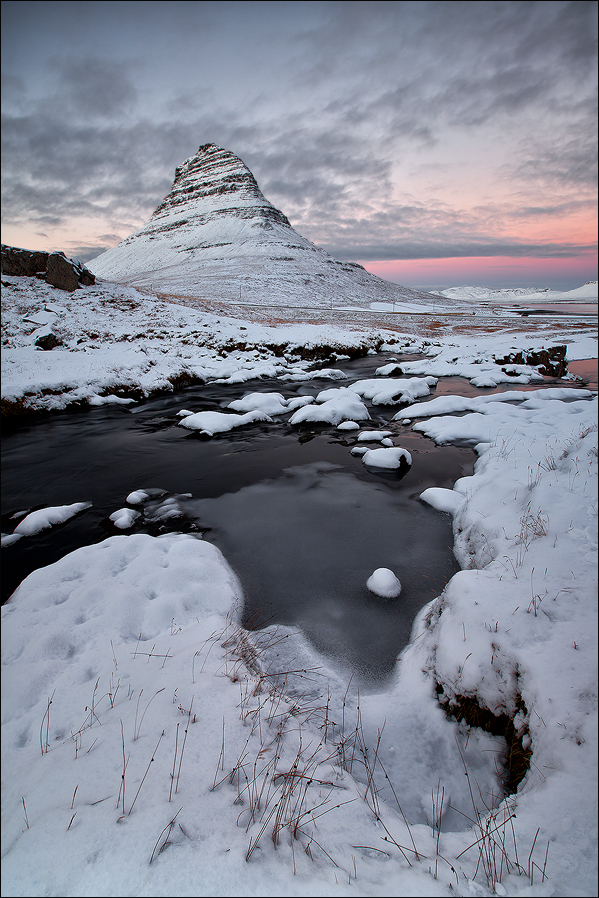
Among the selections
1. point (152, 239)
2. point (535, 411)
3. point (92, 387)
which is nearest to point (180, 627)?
point (535, 411)

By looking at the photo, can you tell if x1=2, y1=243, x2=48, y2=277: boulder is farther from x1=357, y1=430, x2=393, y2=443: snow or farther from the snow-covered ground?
the snow-covered ground

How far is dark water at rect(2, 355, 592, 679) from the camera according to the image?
17.3ft

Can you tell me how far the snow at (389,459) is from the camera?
31.1ft

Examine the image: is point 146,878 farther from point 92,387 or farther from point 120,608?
point 92,387

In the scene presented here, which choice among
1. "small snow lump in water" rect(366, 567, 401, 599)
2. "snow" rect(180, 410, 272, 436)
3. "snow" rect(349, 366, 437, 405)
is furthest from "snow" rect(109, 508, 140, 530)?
"snow" rect(349, 366, 437, 405)

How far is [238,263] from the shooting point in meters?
113

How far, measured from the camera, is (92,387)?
53.4 ft

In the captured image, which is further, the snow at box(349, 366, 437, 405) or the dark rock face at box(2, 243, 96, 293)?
the dark rock face at box(2, 243, 96, 293)

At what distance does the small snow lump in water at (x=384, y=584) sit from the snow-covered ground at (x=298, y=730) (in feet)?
0.26

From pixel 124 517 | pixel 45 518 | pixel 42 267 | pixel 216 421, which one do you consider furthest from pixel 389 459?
pixel 42 267

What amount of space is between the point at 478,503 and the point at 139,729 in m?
5.97

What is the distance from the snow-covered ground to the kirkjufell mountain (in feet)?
246

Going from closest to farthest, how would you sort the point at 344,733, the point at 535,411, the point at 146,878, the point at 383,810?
the point at 146,878 → the point at 383,810 → the point at 344,733 → the point at 535,411

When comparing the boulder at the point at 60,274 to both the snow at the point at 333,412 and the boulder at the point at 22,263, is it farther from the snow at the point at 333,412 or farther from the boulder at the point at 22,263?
the snow at the point at 333,412
